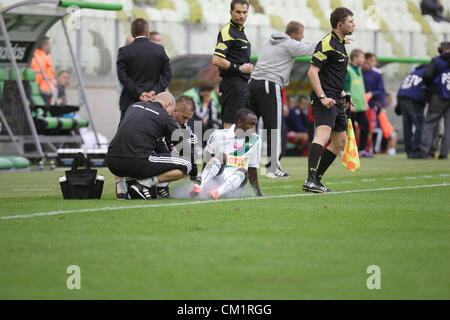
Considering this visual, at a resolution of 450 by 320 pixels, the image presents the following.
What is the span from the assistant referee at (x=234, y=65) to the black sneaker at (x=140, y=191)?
2634 millimetres

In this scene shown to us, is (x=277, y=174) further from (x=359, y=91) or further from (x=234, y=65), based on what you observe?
(x=359, y=91)

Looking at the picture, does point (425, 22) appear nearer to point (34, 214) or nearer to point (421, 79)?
point (421, 79)

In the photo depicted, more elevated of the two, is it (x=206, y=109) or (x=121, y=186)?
(x=121, y=186)

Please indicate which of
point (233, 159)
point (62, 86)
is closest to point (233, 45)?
point (233, 159)

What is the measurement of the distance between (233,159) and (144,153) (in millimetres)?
952

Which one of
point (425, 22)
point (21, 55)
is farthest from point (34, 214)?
point (425, 22)

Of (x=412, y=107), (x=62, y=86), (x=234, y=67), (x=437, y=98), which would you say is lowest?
(x=412, y=107)

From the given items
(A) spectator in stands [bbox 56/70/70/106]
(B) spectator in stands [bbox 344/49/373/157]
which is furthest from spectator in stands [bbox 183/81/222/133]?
(B) spectator in stands [bbox 344/49/373/157]

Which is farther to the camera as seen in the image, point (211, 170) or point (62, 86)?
point (62, 86)

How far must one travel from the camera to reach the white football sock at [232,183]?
10516 millimetres

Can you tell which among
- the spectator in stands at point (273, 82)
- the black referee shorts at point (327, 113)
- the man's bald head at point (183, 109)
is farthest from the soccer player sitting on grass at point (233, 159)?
the spectator in stands at point (273, 82)

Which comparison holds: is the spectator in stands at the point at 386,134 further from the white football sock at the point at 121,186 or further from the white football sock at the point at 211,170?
the white football sock at the point at 121,186

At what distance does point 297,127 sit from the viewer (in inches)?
931

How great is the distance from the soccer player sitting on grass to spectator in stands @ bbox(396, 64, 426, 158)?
36.7ft
